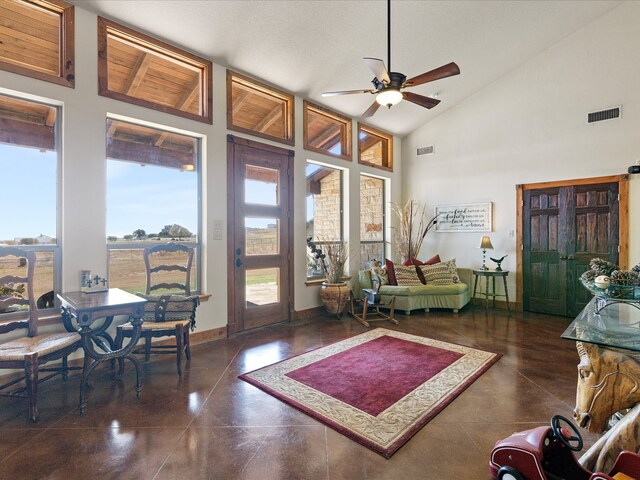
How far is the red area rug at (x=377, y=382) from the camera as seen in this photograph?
7.42 ft

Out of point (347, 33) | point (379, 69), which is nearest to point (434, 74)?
point (379, 69)

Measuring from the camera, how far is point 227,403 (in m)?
2.57

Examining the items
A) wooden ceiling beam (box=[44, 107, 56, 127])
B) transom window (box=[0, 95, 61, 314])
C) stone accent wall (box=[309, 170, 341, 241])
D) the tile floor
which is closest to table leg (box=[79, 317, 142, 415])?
the tile floor

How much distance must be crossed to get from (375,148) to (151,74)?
4313 mm

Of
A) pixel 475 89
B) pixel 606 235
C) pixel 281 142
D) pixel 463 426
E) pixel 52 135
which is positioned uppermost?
pixel 475 89

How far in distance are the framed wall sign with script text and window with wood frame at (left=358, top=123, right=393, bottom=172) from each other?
1441mm

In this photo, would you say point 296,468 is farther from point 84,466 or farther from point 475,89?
point 475,89

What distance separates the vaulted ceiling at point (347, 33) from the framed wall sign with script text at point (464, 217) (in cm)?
217

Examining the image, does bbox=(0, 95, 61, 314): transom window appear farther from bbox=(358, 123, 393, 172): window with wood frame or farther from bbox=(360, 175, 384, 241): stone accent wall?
bbox=(360, 175, 384, 241): stone accent wall

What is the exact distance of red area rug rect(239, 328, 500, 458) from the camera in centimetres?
226

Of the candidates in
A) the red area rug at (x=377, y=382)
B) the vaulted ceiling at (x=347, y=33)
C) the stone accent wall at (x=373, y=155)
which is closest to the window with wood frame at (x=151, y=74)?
the vaulted ceiling at (x=347, y=33)

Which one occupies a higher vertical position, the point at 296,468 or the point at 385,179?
the point at 385,179

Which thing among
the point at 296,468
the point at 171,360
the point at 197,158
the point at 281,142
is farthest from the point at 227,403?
the point at 281,142

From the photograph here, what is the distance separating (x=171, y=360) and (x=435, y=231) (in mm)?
5282
